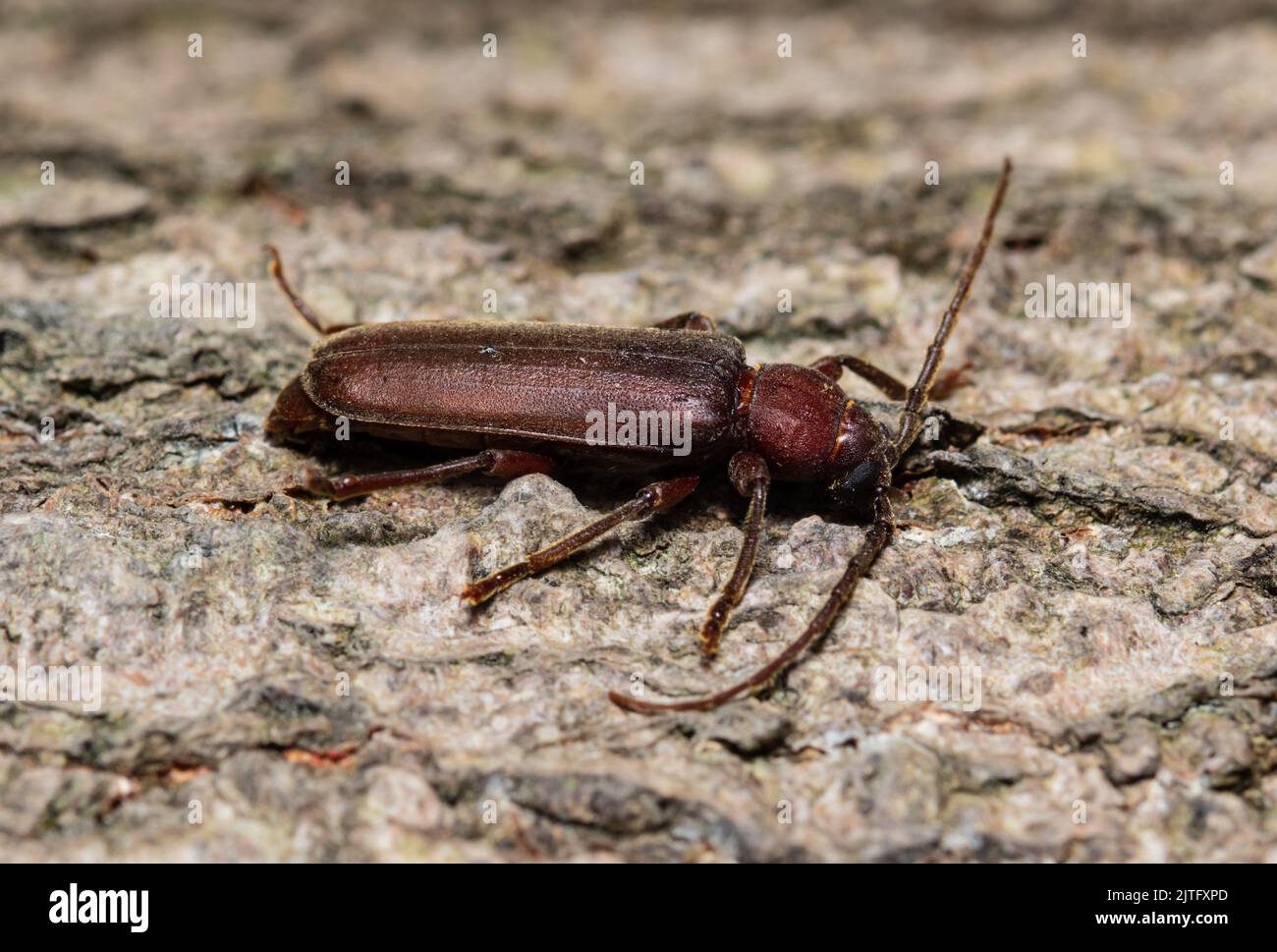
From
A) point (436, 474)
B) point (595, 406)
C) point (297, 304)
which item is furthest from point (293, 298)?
point (595, 406)

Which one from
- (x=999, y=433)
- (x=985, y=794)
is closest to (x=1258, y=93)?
(x=999, y=433)

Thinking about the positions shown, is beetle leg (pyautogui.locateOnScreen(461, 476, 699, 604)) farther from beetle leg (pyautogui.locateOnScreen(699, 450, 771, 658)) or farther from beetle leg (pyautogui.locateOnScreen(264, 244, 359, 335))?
beetle leg (pyautogui.locateOnScreen(264, 244, 359, 335))

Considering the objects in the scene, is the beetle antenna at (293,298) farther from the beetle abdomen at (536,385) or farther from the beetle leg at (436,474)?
the beetle leg at (436,474)

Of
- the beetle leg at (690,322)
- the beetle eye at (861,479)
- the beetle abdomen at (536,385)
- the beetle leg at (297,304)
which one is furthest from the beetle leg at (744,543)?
the beetle leg at (297,304)

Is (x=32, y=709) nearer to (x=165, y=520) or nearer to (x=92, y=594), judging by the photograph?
(x=92, y=594)

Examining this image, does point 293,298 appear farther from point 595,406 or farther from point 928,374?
point 928,374
